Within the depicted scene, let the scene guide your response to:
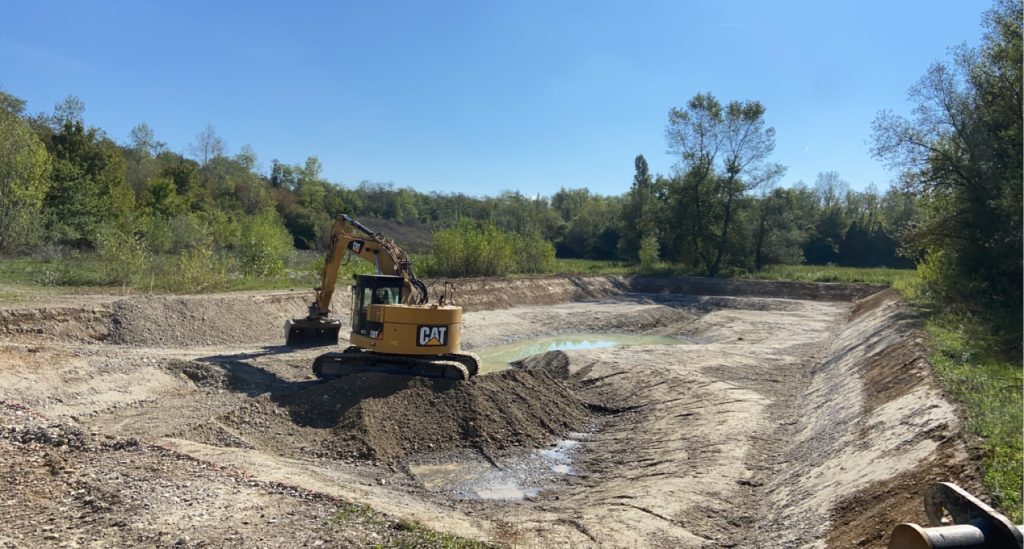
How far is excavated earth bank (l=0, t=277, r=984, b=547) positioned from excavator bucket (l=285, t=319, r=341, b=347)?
112 centimetres

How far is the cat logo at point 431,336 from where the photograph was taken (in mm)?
13703

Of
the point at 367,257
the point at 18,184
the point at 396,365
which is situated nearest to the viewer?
the point at 396,365

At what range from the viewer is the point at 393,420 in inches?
470

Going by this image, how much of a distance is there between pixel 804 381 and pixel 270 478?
14063 mm

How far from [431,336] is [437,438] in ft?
8.38

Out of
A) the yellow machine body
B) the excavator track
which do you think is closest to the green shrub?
the excavator track

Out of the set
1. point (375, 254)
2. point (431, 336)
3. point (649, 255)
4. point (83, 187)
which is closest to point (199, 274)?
point (375, 254)

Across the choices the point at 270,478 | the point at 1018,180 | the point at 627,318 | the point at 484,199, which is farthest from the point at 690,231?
the point at 484,199

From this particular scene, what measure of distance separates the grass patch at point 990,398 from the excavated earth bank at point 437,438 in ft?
0.88

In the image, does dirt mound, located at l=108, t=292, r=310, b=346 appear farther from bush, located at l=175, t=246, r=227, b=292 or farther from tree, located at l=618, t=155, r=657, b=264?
tree, located at l=618, t=155, r=657, b=264

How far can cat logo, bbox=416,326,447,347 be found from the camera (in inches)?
539

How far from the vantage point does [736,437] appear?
11781mm

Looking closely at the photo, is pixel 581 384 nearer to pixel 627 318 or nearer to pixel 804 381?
pixel 804 381

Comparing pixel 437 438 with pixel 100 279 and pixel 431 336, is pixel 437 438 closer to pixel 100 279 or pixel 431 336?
pixel 431 336
